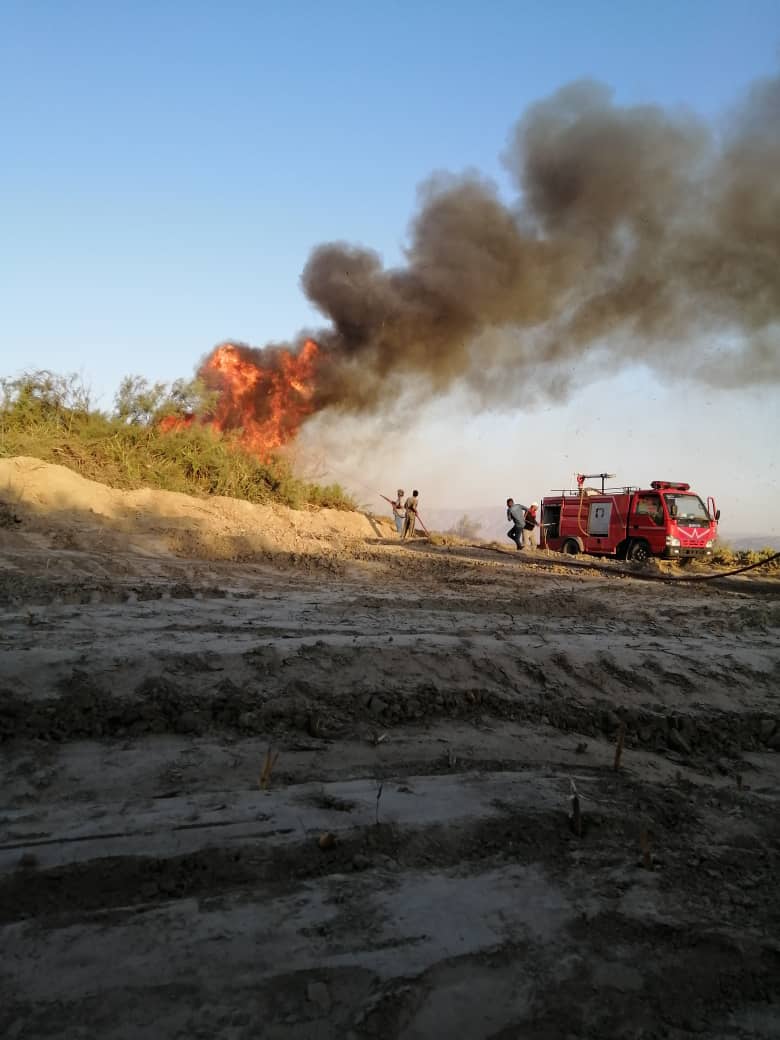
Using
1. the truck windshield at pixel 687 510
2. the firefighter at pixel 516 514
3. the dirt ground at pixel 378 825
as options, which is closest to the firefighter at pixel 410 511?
the firefighter at pixel 516 514

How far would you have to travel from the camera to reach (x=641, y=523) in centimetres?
1759

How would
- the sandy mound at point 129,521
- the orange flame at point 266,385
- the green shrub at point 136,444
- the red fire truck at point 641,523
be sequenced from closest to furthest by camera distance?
the sandy mound at point 129,521 → the green shrub at point 136,444 → the red fire truck at point 641,523 → the orange flame at point 266,385

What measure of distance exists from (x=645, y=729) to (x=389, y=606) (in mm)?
3601

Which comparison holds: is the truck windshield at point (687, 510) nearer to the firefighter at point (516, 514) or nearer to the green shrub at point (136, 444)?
the firefighter at point (516, 514)

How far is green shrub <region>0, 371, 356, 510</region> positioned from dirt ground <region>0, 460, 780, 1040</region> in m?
7.22

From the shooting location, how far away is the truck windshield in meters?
17.1

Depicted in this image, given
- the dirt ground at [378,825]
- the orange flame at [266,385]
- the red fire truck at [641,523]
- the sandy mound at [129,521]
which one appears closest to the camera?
the dirt ground at [378,825]

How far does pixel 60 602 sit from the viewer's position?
21.4ft

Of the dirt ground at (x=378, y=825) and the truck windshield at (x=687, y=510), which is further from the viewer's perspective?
the truck windshield at (x=687, y=510)

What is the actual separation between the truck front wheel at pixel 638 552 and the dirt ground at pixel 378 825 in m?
10.5

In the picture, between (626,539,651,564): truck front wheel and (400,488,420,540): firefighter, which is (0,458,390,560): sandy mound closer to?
(400,488,420,540): firefighter

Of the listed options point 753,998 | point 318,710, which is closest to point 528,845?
point 753,998

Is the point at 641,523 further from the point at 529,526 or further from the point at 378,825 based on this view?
the point at 378,825

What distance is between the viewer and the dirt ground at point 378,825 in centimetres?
223
